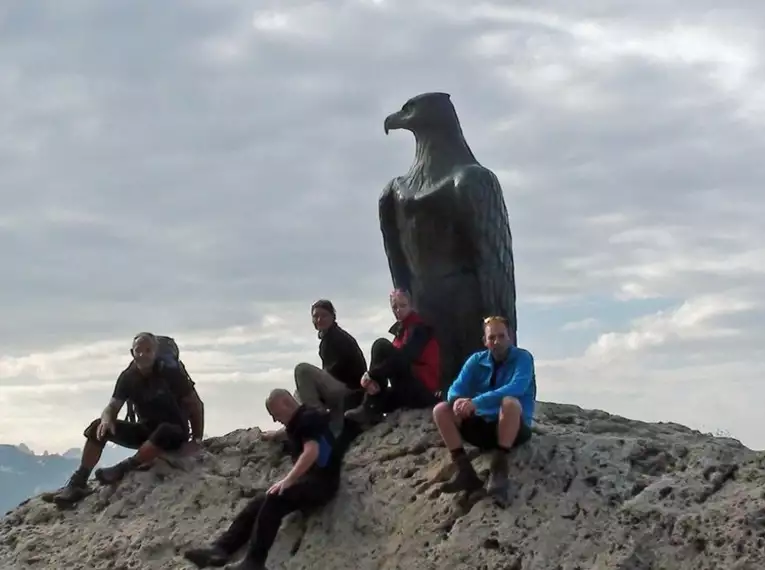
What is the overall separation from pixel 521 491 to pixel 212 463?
105 inches

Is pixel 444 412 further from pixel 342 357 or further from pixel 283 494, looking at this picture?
pixel 342 357

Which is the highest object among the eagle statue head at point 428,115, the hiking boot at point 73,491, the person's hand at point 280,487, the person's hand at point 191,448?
the eagle statue head at point 428,115

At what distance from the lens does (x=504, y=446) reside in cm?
680

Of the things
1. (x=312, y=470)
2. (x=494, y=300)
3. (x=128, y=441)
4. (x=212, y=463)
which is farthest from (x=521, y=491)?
(x=128, y=441)

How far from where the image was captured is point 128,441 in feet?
27.7

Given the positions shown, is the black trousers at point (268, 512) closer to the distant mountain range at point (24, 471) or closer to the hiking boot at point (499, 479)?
the hiking boot at point (499, 479)

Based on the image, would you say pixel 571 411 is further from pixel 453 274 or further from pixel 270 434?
pixel 270 434

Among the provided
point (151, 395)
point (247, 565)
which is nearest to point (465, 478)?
point (247, 565)

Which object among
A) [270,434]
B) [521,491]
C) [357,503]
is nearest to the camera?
[521,491]

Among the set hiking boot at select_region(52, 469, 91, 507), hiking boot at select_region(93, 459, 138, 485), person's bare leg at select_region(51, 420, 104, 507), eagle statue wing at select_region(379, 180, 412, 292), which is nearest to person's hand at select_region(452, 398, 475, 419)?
eagle statue wing at select_region(379, 180, 412, 292)

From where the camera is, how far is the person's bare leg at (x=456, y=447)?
6781 mm

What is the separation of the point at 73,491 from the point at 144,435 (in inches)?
26.7

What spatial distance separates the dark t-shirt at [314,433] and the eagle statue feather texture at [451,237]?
1.71 metres

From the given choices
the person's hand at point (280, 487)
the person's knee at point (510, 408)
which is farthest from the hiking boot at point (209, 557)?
the person's knee at point (510, 408)
